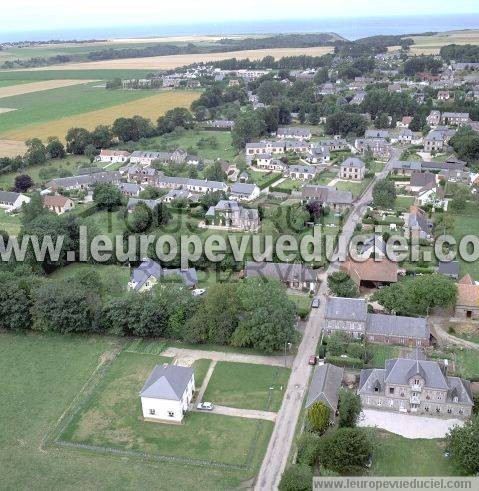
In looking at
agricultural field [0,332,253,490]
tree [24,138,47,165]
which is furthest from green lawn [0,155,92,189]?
agricultural field [0,332,253,490]

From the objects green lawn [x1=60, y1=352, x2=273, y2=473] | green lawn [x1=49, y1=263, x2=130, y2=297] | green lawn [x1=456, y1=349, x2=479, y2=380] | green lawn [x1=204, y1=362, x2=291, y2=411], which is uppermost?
green lawn [x1=49, y1=263, x2=130, y2=297]

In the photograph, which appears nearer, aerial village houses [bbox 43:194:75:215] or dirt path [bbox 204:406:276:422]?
dirt path [bbox 204:406:276:422]

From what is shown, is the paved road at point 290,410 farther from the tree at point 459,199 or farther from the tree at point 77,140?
the tree at point 77,140

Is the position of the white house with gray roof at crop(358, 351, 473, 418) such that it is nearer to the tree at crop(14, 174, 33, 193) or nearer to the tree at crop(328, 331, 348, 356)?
the tree at crop(328, 331, 348, 356)

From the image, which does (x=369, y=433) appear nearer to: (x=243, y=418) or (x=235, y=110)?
(x=243, y=418)

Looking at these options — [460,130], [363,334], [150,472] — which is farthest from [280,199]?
[150,472]
